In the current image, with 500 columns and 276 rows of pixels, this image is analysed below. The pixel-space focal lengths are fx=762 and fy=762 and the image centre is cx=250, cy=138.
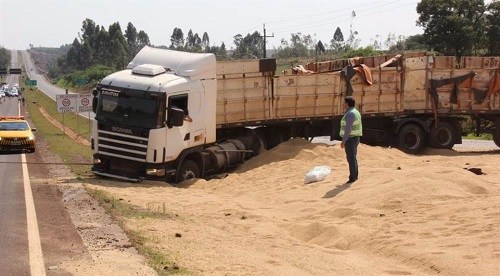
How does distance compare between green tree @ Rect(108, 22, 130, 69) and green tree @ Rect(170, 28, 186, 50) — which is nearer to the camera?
green tree @ Rect(108, 22, 130, 69)

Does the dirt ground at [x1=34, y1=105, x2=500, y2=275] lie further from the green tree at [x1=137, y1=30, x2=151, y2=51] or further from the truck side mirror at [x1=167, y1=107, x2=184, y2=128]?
the green tree at [x1=137, y1=30, x2=151, y2=51]

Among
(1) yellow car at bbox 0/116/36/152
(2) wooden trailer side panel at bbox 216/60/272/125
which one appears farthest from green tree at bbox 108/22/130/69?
(2) wooden trailer side panel at bbox 216/60/272/125

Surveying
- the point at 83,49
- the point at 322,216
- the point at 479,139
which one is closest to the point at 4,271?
the point at 322,216

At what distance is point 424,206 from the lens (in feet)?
41.5

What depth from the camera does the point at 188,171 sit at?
63.2 feet

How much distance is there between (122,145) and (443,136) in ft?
39.2

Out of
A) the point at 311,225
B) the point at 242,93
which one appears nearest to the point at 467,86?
the point at 242,93

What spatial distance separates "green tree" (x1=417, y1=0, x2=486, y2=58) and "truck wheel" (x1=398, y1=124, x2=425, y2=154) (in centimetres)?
3153

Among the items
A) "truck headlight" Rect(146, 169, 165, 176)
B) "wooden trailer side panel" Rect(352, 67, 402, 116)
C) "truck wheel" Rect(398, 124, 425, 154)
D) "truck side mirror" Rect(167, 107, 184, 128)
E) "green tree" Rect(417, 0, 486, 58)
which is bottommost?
"truck headlight" Rect(146, 169, 165, 176)

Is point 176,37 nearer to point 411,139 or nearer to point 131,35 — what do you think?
point 131,35

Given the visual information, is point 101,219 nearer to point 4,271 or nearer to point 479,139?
point 4,271

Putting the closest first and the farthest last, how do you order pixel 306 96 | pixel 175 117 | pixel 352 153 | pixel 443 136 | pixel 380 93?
pixel 352 153, pixel 175 117, pixel 306 96, pixel 380 93, pixel 443 136

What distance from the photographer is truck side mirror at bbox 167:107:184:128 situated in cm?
1802

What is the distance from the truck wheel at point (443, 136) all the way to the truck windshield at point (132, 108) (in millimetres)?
10906
